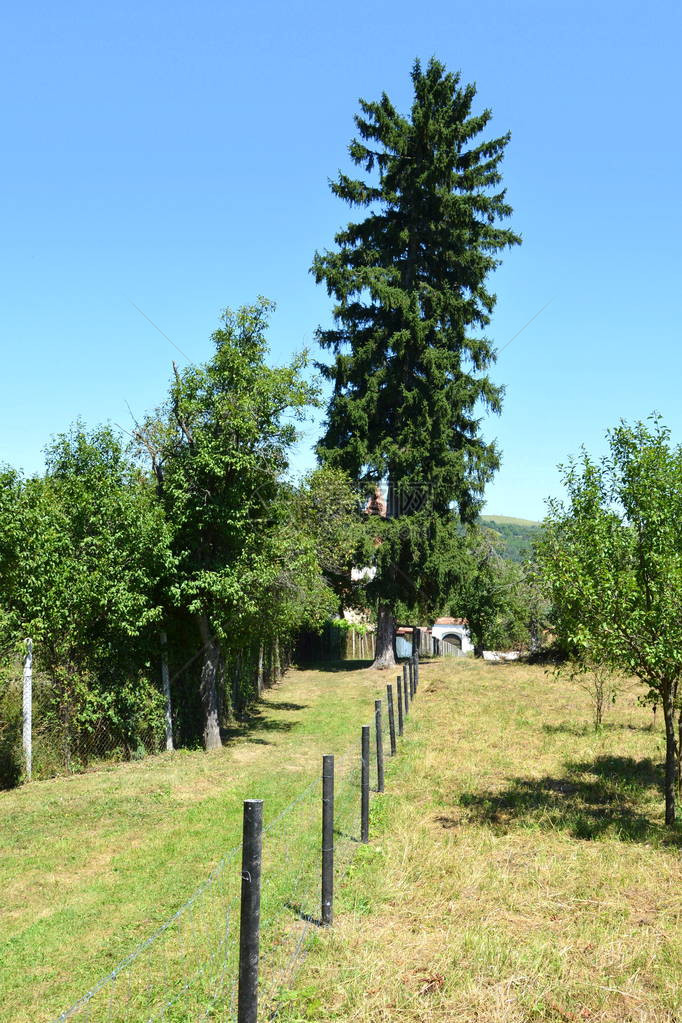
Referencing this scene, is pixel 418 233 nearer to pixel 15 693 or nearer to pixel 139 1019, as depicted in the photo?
pixel 15 693

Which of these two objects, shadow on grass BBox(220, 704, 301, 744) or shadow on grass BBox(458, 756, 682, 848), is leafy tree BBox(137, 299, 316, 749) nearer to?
shadow on grass BBox(220, 704, 301, 744)

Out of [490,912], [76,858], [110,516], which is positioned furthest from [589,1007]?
[110,516]

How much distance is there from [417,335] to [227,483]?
1469cm

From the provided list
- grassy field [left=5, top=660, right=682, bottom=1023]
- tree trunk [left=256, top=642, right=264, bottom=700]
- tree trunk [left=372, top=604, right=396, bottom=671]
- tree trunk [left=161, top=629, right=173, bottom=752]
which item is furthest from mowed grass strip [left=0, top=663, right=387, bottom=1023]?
tree trunk [left=372, top=604, right=396, bottom=671]

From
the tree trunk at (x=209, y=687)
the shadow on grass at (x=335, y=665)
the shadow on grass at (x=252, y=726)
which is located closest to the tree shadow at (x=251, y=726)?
the shadow on grass at (x=252, y=726)

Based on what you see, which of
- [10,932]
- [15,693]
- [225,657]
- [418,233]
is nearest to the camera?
[10,932]

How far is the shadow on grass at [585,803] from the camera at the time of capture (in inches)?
357

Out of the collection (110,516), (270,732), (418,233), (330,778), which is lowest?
(270,732)

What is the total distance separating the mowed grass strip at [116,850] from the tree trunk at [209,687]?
15.8 inches

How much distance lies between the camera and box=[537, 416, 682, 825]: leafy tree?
345 inches

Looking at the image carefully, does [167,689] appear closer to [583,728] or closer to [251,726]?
[251,726]

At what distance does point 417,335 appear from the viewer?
2752cm

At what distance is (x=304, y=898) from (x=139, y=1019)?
220 centimetres

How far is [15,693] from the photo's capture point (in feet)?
40.8
